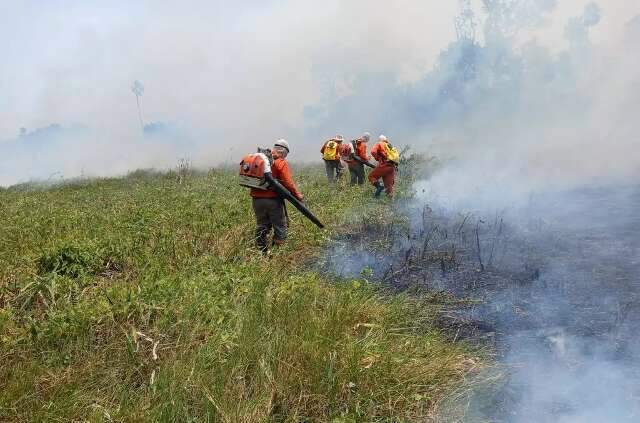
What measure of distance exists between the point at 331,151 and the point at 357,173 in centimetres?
123

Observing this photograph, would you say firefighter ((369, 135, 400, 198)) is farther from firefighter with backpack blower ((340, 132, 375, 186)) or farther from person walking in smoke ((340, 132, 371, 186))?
person walking in smoke ((340, 132, 371, 186))

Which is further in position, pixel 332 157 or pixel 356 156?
pixel 332 157

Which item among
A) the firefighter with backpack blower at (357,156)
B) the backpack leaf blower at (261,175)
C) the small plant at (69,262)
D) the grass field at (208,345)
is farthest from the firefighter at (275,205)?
the firefighter with backpack blower at (357,156)

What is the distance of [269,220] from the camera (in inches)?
316

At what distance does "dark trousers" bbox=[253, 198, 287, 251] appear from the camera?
776cm

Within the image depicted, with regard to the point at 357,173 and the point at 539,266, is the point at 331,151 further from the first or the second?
the point at 539,266

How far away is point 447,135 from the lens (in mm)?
29922

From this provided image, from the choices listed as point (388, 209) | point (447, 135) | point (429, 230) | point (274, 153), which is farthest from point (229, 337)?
point (447, 135)

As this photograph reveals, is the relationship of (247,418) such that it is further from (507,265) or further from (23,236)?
(23,236)

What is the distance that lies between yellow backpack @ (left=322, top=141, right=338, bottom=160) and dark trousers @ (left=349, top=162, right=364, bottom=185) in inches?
31.4

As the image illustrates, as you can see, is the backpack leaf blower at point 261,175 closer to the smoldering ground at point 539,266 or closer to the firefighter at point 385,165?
the smoldering ground at point 539,266

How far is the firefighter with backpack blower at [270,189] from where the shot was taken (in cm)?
752

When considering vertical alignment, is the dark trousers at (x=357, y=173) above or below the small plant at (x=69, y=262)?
below

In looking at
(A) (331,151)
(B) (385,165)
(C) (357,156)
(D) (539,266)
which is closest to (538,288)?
(D) (539,266)
